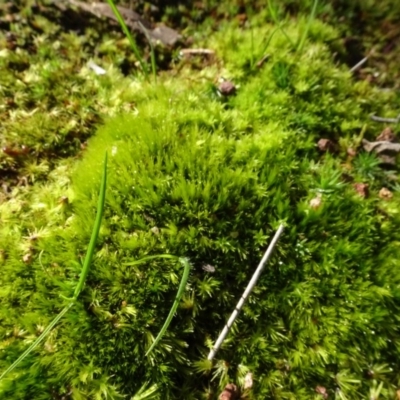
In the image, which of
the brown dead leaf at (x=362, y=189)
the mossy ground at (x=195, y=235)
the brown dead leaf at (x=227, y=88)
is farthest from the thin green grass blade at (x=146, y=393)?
the brown dead leaf at (x=227, y=88)

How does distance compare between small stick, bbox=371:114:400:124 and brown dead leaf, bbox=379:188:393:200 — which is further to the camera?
small stick, bbox=371:114:400:124

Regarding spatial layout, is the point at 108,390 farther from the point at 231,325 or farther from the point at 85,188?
the point at 85,188

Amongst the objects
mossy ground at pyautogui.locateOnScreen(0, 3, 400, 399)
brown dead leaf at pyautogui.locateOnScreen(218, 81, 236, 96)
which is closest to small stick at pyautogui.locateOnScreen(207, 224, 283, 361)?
mossy ground at pyautogui.locateOnScreen(0, 3, 400, 399)

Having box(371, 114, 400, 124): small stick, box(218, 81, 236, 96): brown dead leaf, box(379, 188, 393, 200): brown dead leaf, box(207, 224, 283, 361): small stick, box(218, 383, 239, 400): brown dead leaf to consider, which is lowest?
box(218, 383, 239, 400): brown dead leaf

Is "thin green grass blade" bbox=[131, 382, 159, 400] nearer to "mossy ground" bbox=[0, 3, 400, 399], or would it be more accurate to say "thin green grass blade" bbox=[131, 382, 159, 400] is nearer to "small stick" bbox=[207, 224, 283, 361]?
"mossy ground" bbox=[0, 3, 400, 399]

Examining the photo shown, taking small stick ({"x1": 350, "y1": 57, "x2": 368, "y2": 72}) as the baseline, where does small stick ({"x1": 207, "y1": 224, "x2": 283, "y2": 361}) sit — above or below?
below

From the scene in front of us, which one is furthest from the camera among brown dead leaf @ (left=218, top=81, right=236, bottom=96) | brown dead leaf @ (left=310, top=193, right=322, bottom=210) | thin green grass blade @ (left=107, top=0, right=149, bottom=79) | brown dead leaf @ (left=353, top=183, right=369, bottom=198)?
brown dead leaf @ (left=218, top=81, right=236, bottom=96)

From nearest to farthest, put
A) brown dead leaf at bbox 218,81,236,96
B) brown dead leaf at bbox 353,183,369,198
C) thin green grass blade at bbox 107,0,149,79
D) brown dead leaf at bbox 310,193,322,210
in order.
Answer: thin green grass blade at bbox 107,0,149,79 → brown dead leaf at bbox 310,193,322,210 → brown dead leaf at bbox 353,183,369,198 → brown dead leaf at bbox 218,81,236,96

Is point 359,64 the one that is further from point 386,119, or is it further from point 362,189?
point 362,189
